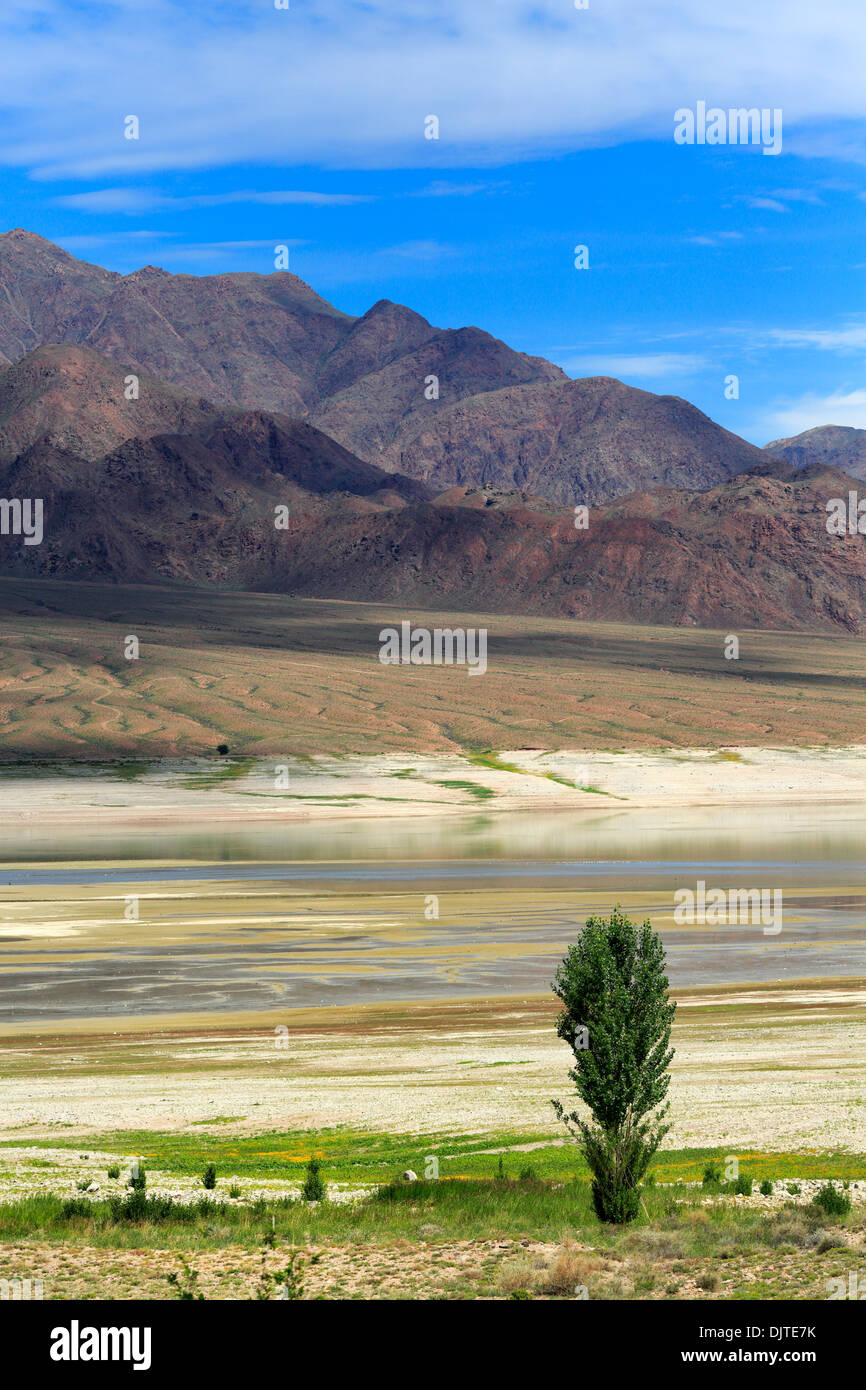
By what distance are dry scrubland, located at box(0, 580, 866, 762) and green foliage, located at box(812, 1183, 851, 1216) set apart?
93.3 m

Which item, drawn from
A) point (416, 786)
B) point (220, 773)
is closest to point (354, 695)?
point (220, 773)

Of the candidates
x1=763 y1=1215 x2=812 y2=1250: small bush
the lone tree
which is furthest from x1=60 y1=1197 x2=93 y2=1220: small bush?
x1=763 y1=1215 x2=812 y2=1250: small bush

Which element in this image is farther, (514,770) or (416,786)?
(514,770)

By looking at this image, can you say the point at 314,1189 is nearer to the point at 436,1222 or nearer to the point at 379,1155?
the point at 436,1222

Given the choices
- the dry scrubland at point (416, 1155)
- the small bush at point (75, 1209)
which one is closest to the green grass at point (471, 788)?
the dry scrubland at point (416, 1155)

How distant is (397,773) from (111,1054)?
72854mm

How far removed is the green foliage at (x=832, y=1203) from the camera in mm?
13062

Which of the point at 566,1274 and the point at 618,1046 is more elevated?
the point at 618,1046

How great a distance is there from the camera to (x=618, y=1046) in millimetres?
13617

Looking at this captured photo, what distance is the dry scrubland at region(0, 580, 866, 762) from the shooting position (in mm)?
112875

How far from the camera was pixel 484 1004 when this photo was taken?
27.2 m

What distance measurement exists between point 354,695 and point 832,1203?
123536 millimetres
